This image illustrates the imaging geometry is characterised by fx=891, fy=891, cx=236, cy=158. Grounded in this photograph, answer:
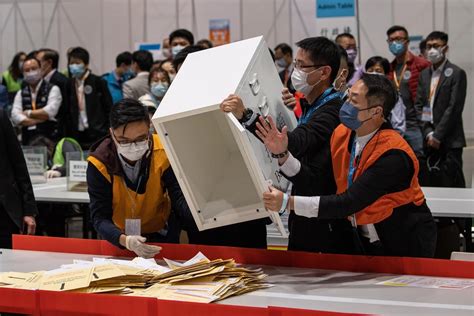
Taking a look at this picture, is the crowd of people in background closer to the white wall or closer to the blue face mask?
the blue face mask

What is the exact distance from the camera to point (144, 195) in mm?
4027

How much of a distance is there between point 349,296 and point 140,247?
3.37 ft

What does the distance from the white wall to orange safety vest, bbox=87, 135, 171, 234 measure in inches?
239

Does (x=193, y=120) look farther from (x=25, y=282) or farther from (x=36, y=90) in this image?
(x=36, y=90)

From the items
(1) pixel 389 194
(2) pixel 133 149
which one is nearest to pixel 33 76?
(2) pixel 133 149

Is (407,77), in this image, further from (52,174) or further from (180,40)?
(52,174)

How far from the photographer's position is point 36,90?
8750 millimetres

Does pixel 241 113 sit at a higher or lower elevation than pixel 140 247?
higher

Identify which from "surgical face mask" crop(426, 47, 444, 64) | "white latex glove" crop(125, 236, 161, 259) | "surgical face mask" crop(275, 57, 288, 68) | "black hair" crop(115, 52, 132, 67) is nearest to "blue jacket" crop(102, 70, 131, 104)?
"black hair" crop(115, 52, 132, 67)

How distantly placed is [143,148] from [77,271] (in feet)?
2.36

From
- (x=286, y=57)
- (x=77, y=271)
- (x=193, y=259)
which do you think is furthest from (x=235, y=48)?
(x=286, y=57)

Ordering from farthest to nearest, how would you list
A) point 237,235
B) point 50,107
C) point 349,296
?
point 50,107 → point 237,235 → point 349,296

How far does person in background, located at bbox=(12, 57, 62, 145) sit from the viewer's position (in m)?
8.66

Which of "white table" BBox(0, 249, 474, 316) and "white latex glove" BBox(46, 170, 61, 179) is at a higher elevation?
"white latex glove" BBox(46, 170, 61, 179)
